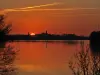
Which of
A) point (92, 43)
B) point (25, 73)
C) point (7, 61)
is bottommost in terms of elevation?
point (92, 43)

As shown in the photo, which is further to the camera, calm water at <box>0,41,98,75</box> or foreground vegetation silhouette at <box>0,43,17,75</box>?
calm water at <box>0,41,98,75</box>

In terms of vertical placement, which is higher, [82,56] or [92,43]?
[82,56]

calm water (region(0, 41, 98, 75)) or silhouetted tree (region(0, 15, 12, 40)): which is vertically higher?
silhouetted tree (region(0, 15, 12, 40))

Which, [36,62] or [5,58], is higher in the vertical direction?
[5,58]

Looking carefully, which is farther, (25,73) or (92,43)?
(92,43)

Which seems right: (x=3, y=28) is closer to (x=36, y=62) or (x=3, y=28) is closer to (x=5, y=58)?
(x=5, y=58)

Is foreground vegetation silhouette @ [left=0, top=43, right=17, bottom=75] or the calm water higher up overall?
foreground vegetation silhouette @ [left=0, top=43, right=17, bottom=75]

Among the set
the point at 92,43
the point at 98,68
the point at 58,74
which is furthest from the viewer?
the point at 92,43

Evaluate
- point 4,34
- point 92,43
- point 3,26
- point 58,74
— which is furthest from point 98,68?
point 92,43

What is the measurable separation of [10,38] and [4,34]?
1889mm

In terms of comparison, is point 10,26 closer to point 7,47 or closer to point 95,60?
point 7,47

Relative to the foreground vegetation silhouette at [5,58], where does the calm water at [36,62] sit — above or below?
below

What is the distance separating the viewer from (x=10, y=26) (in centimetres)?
1891

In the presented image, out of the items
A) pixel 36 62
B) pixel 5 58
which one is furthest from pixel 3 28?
pixel 36 62
